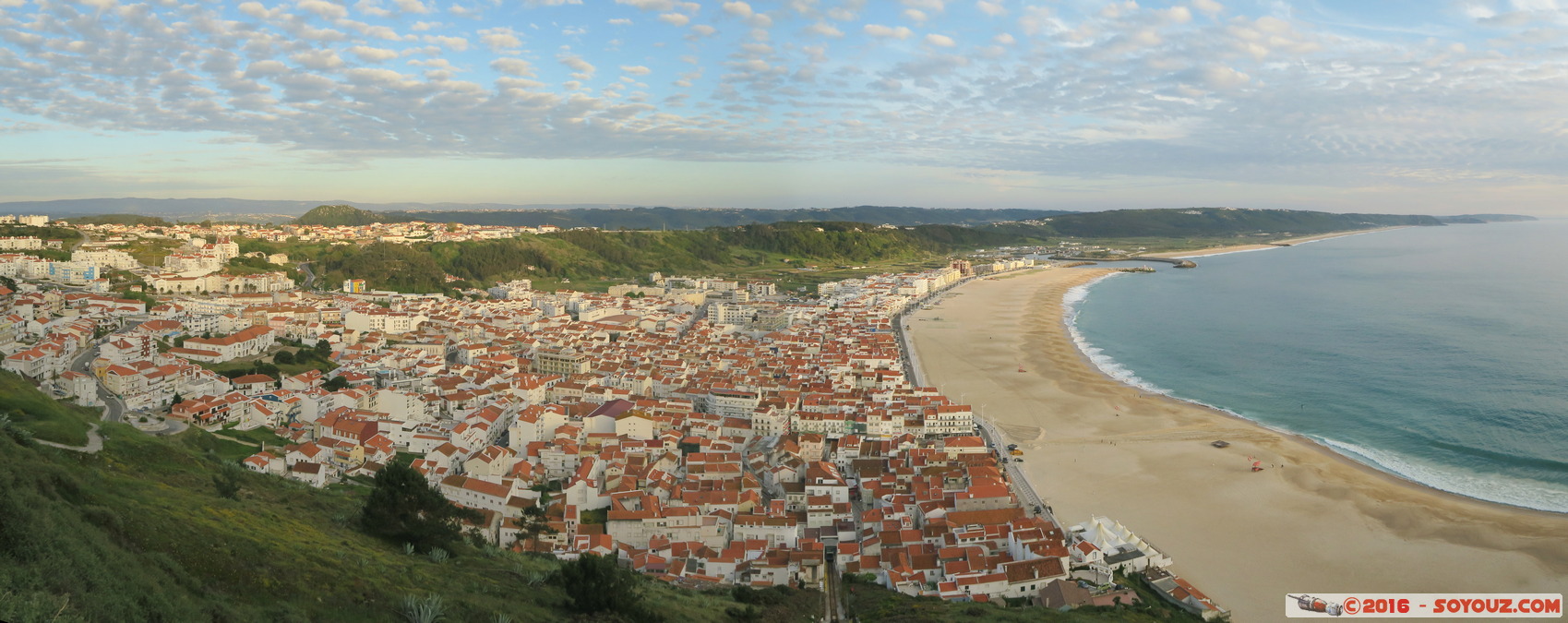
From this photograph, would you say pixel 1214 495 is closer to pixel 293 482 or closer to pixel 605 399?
pixel 605 399

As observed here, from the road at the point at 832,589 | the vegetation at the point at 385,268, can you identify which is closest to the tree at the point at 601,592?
the road at the point at 832,589

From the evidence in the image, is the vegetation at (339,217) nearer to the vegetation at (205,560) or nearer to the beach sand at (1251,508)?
the beach sand at (1251,508)

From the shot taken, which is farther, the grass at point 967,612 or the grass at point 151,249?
the grass at point 151,249

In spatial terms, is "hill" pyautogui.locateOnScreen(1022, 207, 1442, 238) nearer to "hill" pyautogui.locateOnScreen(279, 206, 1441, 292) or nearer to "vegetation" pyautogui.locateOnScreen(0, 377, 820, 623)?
"hill" pyautogui.locateOnScreen(279, 206, 1441, 292)

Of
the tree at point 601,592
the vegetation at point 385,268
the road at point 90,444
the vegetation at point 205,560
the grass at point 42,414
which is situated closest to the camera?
the vegetation at point 205,560

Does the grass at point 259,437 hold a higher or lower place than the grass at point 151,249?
lower

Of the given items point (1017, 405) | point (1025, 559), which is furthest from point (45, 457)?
point (1017, 405)

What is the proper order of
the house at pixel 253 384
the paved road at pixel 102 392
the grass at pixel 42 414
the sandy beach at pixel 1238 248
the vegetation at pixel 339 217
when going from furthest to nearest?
the vegetation at pixel 339 217 → the sandy beach at pixel 1238 248 → the house at pixel 253 384 → the paved road at pixel 102 392 → the grass at pixel 42 414
